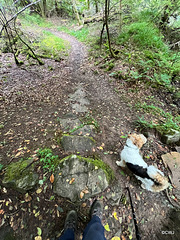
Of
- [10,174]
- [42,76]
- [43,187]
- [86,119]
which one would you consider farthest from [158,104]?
[42,76]

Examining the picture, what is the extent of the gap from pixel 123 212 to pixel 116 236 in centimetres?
38

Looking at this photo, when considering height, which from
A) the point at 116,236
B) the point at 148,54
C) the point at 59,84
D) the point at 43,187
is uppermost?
the point at 148,54

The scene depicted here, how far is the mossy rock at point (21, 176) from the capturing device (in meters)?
2.27

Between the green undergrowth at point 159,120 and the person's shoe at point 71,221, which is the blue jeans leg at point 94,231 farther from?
the green undergrowth at point 159,120

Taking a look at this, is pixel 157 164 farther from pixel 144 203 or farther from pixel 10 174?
pixel 10 174

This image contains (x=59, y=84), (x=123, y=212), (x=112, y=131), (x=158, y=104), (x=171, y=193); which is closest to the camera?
(x=123, y=212)

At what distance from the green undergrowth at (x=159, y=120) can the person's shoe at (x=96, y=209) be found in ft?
8.82

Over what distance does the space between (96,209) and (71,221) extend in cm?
47

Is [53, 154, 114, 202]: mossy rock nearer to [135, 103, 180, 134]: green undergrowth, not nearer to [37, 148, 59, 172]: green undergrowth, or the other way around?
[37, 148, 59, 172]: green undergrowth

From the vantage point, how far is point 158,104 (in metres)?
5.08

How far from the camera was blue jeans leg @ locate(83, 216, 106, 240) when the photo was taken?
1.74 metres

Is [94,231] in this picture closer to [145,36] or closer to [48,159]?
[48,159]

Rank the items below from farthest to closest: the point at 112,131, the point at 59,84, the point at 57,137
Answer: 1. the point at 59,84
2. the point at 112,131
3. the point at 57,137

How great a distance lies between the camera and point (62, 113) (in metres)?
4.36
